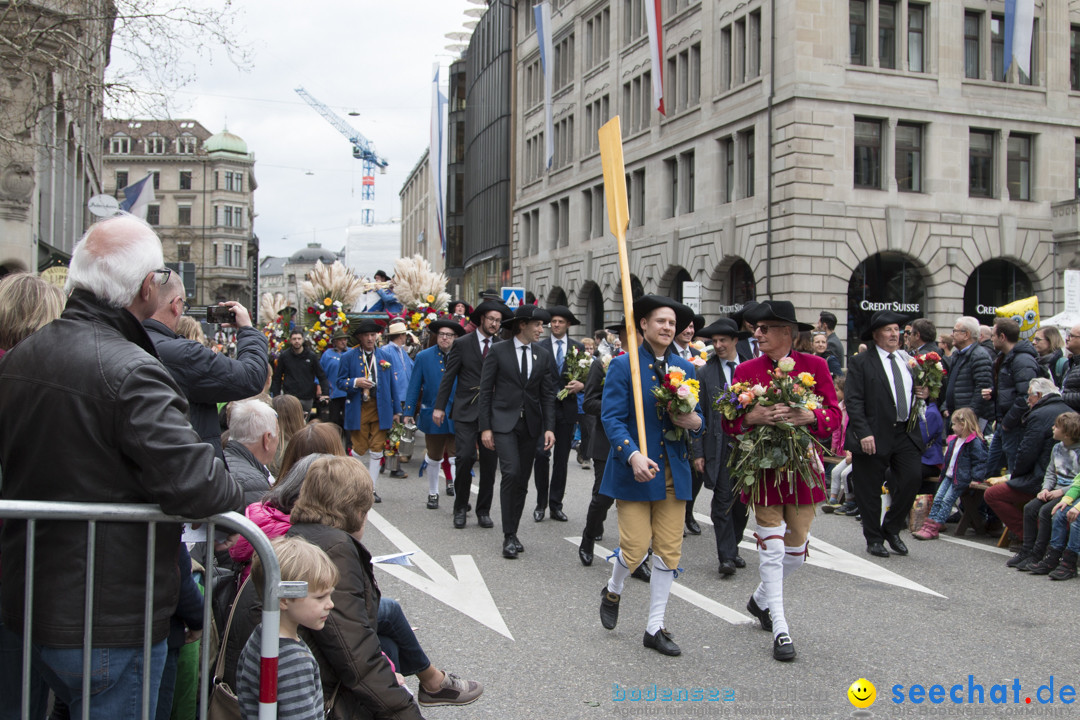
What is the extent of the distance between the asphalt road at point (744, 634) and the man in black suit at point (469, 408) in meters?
0.71

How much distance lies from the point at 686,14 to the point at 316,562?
34.1 meters

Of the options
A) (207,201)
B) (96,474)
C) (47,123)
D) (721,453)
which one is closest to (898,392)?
(721,453)

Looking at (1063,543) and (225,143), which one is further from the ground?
(225,143)

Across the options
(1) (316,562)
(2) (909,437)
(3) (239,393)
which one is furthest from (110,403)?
(2) (909,437)

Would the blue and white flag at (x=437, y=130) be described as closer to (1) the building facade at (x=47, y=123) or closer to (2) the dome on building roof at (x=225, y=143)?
(1) the building facade at (x=47, y=123)

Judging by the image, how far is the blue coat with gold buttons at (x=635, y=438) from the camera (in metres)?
5.78

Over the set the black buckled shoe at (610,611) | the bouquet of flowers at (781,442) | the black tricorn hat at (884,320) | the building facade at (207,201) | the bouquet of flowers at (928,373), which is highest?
the building facade at (207,201)

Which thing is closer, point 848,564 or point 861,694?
point 861,694

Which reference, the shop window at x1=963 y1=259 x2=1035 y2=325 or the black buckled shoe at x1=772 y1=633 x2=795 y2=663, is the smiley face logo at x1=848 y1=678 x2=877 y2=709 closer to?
the black buckled shoe at x1=772 y1=633 x2=795 y2=663

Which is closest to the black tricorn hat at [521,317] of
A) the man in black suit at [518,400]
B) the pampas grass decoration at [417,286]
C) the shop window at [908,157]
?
the man in black suit at [518,400]

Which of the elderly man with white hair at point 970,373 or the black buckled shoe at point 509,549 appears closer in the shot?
the black buckled shoe at point 509,549

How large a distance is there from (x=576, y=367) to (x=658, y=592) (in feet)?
18.0

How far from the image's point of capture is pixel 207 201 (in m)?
106

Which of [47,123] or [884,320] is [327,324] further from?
[47,123]
